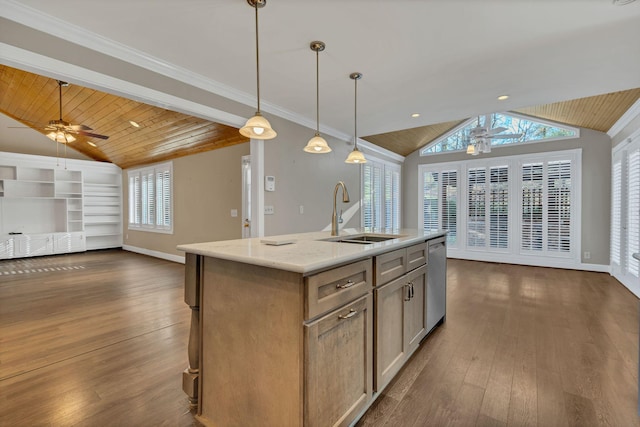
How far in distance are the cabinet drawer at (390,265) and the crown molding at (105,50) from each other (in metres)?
2.55

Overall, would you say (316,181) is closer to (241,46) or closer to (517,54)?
(241,46)

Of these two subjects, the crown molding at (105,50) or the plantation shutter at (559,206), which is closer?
the crown molding at (105,50)

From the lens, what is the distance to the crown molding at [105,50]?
202cm

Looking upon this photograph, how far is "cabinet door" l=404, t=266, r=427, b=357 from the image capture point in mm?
2111

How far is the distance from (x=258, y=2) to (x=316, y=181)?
2.94m

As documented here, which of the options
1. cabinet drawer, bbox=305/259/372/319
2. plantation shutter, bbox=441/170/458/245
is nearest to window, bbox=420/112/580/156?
plantation shutter, bbox=441/170/458/245

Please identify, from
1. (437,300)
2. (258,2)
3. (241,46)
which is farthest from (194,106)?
(437,300)

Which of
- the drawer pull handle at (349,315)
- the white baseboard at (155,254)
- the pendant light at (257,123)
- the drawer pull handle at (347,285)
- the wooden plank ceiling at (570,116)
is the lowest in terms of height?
the white baseboard at (155,254)

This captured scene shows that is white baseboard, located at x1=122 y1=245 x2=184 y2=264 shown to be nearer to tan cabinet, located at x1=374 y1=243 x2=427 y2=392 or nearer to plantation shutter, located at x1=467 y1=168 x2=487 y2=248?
tan cabinet, located at x1=374 y1=243 x2=427 y2=392

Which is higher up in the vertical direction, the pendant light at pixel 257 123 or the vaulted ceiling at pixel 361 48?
the vaulted ceiling at pixel 361 48

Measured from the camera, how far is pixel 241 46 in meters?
2.48

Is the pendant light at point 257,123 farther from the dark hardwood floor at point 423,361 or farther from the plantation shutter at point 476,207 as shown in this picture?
the plantation shutter at point 476,207

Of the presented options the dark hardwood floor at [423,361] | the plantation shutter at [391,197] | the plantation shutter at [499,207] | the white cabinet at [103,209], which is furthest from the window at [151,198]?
the plantation shutter at [499,207]

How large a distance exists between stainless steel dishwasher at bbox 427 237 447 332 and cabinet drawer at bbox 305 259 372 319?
3.91 feet
